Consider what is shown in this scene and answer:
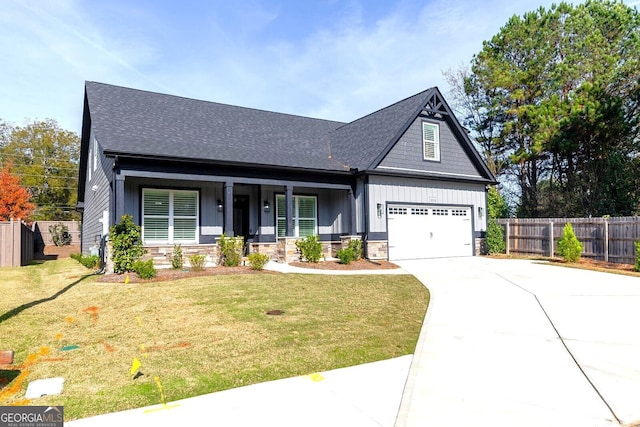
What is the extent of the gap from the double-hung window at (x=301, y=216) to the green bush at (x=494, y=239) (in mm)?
8443

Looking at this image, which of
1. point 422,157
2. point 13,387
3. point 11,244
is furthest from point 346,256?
point 11,244

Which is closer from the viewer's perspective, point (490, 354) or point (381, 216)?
point (490, 354)

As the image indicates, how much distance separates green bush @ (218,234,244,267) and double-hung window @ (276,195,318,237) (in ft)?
11.6

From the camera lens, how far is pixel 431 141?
675 inches

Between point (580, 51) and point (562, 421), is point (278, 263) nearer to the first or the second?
point (562, 421)

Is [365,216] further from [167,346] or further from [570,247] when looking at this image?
[167,346]

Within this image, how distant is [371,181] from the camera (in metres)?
15.2

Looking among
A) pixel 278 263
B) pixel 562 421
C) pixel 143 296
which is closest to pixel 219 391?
pixel 562 421

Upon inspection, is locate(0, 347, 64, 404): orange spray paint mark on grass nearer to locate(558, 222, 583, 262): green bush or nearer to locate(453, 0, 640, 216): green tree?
locate(558, 222, 583, 262): green bush

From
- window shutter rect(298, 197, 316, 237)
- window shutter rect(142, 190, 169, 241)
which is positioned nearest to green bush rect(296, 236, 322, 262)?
window shutter rect(298, 197, 316, 237)

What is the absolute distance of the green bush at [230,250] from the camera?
11766mm

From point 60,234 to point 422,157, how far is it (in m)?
25.3

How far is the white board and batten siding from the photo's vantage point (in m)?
15.5

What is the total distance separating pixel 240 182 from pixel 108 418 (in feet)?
35.5
